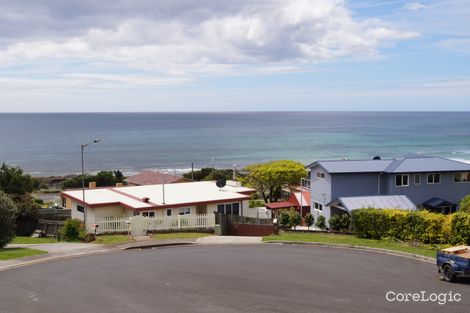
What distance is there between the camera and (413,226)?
2777 centimetres

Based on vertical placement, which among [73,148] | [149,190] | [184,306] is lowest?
[184,306]

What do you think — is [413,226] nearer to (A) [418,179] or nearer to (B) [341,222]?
(B) [341,222]

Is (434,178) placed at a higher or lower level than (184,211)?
higher

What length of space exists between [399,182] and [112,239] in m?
24.4

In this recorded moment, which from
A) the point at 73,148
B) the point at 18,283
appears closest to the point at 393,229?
the point at 18,283

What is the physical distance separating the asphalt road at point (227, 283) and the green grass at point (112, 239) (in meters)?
4.27

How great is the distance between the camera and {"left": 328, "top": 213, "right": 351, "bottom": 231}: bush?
37.5m

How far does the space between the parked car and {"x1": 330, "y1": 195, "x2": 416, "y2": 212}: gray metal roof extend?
2091 cm

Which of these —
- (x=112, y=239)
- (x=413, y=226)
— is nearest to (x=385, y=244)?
(x=413, y=226)

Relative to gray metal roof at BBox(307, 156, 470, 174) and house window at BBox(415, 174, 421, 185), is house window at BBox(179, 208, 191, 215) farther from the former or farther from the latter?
house window at BBox(415, 174, 421, 185)

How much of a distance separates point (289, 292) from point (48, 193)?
7760 cm

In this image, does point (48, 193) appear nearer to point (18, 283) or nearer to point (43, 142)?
point (18, 283)

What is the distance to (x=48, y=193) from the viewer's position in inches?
3445

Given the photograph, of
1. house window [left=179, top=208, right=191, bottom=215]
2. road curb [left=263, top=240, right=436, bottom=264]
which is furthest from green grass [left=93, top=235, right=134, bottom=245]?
road curb [left=263, top=240, right=436, bottom=264]
